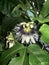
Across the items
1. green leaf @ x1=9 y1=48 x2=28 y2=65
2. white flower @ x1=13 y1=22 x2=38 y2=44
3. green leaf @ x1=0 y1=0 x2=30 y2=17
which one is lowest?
green leaf @ x1=9 y1=48 x2=28 y2=65

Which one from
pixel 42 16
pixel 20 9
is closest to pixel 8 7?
pixel 20 9

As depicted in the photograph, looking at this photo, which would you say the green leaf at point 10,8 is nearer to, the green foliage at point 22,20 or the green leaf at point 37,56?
the green foliage at point 22,20

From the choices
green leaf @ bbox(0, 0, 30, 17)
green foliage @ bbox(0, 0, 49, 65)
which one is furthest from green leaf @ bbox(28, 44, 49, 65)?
green leaf @ bbox(0, 0, 30, 17)

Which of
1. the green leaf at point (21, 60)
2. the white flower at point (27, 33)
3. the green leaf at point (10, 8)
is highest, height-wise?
the green leaf at point (10, 8)

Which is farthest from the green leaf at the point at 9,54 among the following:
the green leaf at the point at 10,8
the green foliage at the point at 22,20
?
the green leaf at the point at 10,8

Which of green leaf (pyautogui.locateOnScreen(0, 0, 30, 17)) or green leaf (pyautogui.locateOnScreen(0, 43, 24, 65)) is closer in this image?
green leaf (pyautogui.locateOnScreen(0, 43, 24, 65))

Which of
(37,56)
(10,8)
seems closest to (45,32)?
(37,56)

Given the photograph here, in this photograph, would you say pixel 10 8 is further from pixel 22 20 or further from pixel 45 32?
pixel 45 32

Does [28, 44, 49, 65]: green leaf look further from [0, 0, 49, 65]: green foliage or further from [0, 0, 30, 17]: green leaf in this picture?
[0, 0, 30, 17]: green leaf
